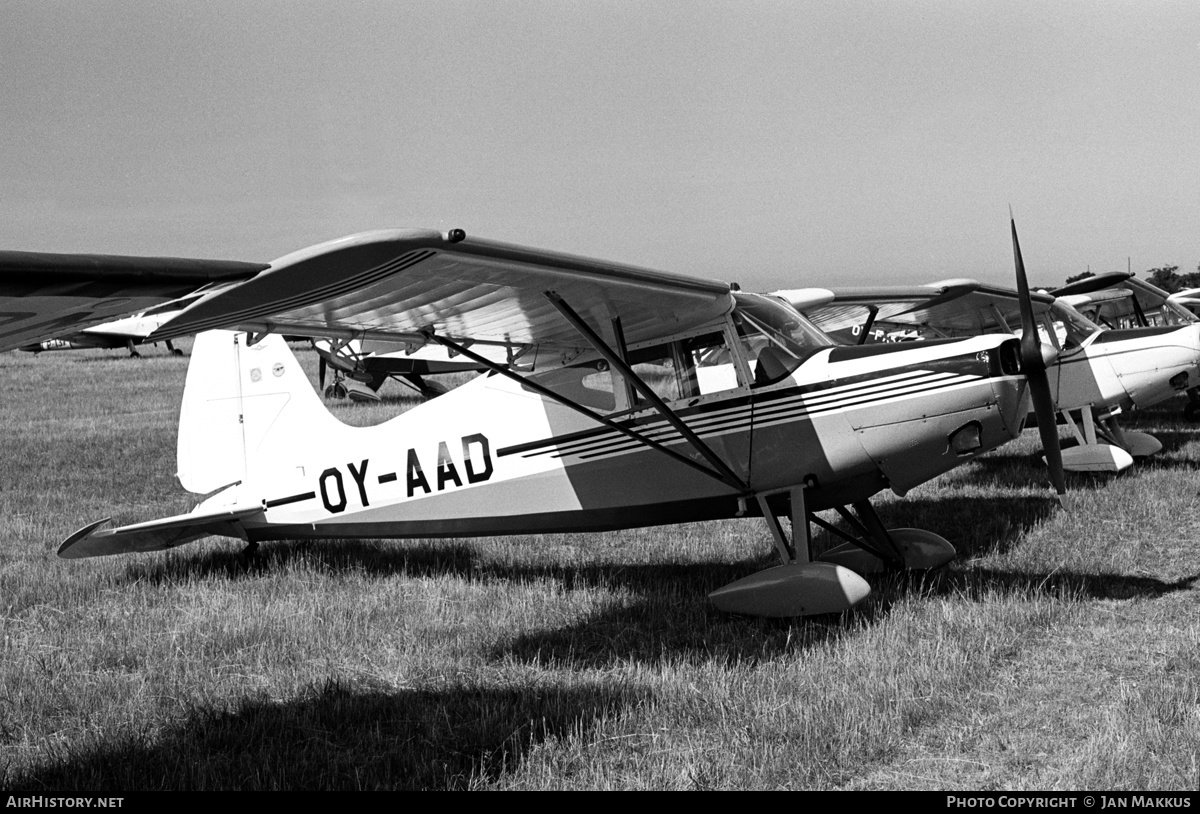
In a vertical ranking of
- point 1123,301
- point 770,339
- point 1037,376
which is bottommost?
point 1123,301

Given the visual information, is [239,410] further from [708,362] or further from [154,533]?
[708,362]

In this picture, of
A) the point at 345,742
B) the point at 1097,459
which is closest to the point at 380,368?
the point at 1097,459

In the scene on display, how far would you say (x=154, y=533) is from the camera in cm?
743

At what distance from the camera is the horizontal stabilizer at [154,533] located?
22.9 feet

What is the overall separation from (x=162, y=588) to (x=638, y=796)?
16.5 ft

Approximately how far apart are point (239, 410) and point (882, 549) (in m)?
5.25

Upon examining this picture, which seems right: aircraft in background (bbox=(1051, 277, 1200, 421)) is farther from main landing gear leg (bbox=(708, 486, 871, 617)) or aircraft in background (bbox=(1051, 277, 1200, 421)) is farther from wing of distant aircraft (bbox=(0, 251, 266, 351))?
wing of distant aircraft (bbox=(0, 251, 266, 351))

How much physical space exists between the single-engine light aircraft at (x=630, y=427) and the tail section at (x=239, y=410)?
0.05 metres

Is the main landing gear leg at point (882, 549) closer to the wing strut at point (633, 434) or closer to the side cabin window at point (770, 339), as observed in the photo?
the wing strut at point (633, 434)

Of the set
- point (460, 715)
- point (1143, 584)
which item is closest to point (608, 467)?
point (460, 715)

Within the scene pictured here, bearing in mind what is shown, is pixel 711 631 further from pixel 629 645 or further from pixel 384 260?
pixel 384 260

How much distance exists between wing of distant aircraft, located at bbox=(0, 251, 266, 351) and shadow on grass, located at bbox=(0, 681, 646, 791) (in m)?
1.80

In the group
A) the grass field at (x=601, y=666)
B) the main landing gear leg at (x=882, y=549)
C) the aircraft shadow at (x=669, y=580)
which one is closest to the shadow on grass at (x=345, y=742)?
the grass field at (x=601, y=666)

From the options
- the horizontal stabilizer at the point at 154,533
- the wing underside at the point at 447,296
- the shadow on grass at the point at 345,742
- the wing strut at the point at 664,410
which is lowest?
the shadow on grass at the point at 345,742
